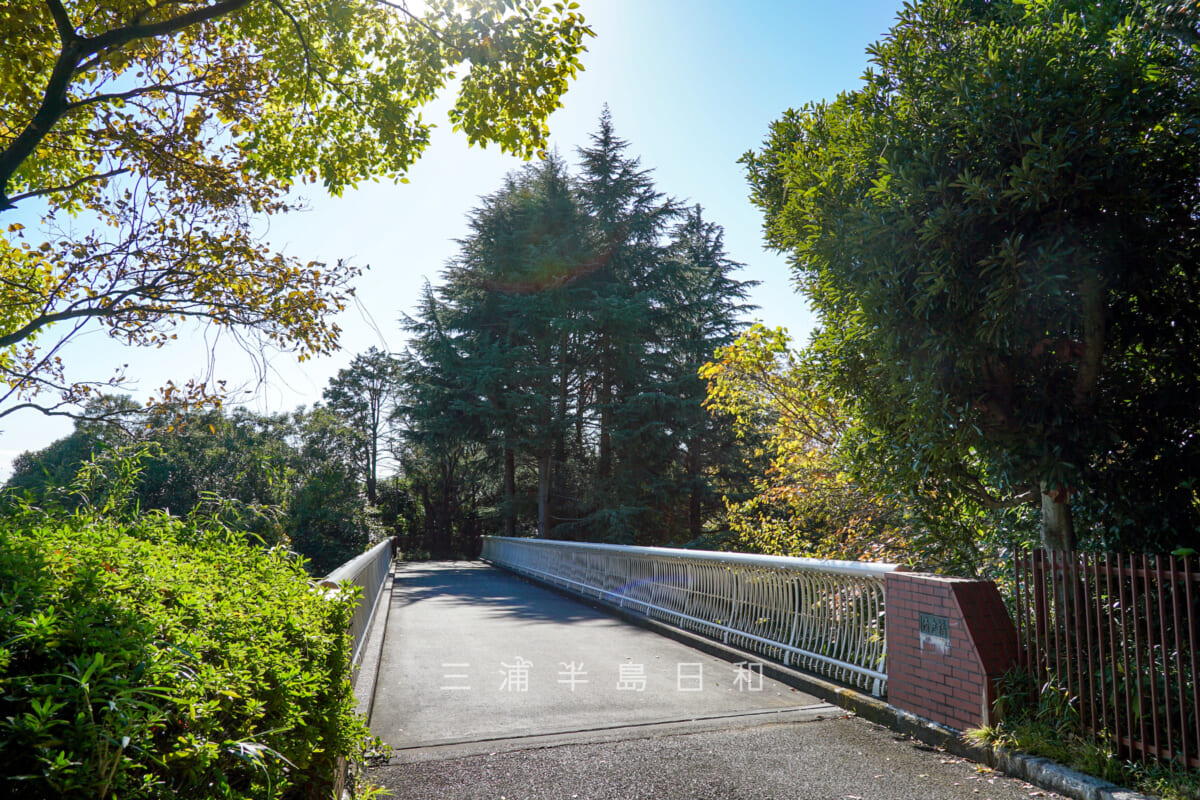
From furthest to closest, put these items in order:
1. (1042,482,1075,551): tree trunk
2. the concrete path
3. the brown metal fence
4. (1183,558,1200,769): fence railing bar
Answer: (1042,482,1075,551): tree trunk
the concrete path
the brown metal fence
(1183,558,1200,769): fence railing bar

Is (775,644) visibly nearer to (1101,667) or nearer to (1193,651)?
(1101,667)

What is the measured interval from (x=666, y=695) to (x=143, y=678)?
5.42 meters

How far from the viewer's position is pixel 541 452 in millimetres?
29484

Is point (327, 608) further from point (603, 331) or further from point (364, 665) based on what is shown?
point (603, 331)

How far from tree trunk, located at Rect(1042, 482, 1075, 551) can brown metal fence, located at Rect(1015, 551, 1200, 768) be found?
0.13 m

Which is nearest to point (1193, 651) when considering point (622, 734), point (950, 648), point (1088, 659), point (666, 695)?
point (1088, 659)

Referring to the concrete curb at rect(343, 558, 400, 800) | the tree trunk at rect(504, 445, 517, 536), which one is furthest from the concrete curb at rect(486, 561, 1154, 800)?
the tree trunk at rect(504, 445, 517, 536)

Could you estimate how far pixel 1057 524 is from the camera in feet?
17.5

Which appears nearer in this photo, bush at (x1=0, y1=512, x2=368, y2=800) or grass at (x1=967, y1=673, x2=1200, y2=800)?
bush at (x1=0, y1=512, x2=368, y2=800)

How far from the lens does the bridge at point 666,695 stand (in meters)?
4.43

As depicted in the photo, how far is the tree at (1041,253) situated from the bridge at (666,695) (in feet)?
5.38

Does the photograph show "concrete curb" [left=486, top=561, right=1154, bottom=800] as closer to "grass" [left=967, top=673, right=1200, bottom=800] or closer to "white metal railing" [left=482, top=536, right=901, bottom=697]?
"grass" [left=967, top=673, right=1200, bottom=800]

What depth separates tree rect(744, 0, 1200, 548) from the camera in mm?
4531

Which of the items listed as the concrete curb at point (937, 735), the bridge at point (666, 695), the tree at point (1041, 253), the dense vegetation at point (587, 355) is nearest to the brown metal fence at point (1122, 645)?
the concrete curb at point (937, 735)
